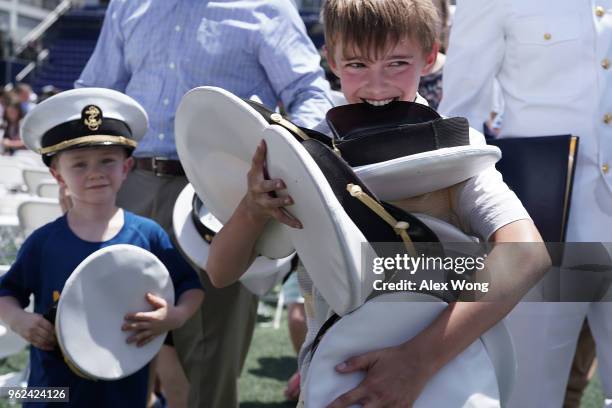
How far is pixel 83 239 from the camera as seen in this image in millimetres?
2148

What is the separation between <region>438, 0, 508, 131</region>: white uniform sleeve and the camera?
2.11 metres

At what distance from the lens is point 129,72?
275 cm

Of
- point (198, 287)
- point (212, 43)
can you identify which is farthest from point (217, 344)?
point (212, 43)

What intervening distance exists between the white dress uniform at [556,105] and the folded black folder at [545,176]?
0.08 metres

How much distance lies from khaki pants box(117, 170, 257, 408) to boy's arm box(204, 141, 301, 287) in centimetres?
108

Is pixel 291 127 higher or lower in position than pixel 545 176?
higher

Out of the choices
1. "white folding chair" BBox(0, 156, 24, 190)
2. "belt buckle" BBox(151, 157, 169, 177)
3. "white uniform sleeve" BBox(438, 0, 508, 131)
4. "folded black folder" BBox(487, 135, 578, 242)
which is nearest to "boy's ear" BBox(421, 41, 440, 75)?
"folded black folder" BBox(487, 135, 578, 242)

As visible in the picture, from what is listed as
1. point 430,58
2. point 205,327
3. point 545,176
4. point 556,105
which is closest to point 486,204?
point 430,58

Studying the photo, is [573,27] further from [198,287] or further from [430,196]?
[198,287]

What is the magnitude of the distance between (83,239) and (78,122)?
325 mm

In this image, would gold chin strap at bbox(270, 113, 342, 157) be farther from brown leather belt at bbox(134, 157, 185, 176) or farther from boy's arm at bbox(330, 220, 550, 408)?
brown leather belt at bbox(134, 157, 185, 176)

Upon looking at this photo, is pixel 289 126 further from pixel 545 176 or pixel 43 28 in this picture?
pixel 43 28

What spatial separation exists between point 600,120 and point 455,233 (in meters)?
0.93

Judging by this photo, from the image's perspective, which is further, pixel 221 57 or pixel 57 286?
pixel 221 57
